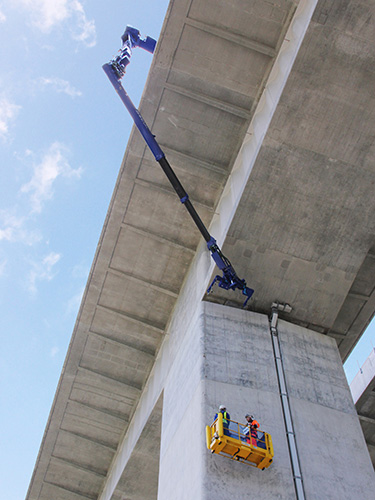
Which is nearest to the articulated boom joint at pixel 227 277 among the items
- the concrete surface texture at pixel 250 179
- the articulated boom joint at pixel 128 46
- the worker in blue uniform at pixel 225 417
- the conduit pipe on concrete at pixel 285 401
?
the concrete surface texture at pixel 250 179

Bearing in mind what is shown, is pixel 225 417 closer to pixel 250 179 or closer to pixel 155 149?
pixel 250 179

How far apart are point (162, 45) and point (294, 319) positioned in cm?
760

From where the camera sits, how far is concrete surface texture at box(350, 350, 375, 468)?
16.9 m

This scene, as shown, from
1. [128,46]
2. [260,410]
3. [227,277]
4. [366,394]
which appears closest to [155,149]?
[227,277]

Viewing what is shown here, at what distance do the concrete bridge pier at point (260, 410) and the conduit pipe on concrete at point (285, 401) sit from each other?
0.04 m

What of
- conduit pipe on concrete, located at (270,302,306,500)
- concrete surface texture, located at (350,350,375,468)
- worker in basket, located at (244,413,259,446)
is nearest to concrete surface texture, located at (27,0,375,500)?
conduit pipe on concrete, located at (270,302,306,500)

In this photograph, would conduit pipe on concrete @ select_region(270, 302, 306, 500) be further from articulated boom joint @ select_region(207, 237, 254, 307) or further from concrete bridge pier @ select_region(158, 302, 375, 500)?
articulated boom joint @ select_region(207, 237, 254, 307)

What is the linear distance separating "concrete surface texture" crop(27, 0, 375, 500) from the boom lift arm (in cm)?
42

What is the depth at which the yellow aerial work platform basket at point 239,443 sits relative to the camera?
27.9ft

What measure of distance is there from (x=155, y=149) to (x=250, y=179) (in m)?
2.84

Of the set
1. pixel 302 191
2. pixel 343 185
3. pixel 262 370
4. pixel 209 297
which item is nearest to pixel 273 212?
pixel 302 191

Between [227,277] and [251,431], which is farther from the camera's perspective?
[227,277]

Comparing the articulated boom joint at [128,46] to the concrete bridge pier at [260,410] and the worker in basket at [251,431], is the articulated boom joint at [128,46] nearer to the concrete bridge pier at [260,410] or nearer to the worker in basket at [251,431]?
the concrete bridge pier at [260,410]

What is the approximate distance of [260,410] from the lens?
10.0 metres
